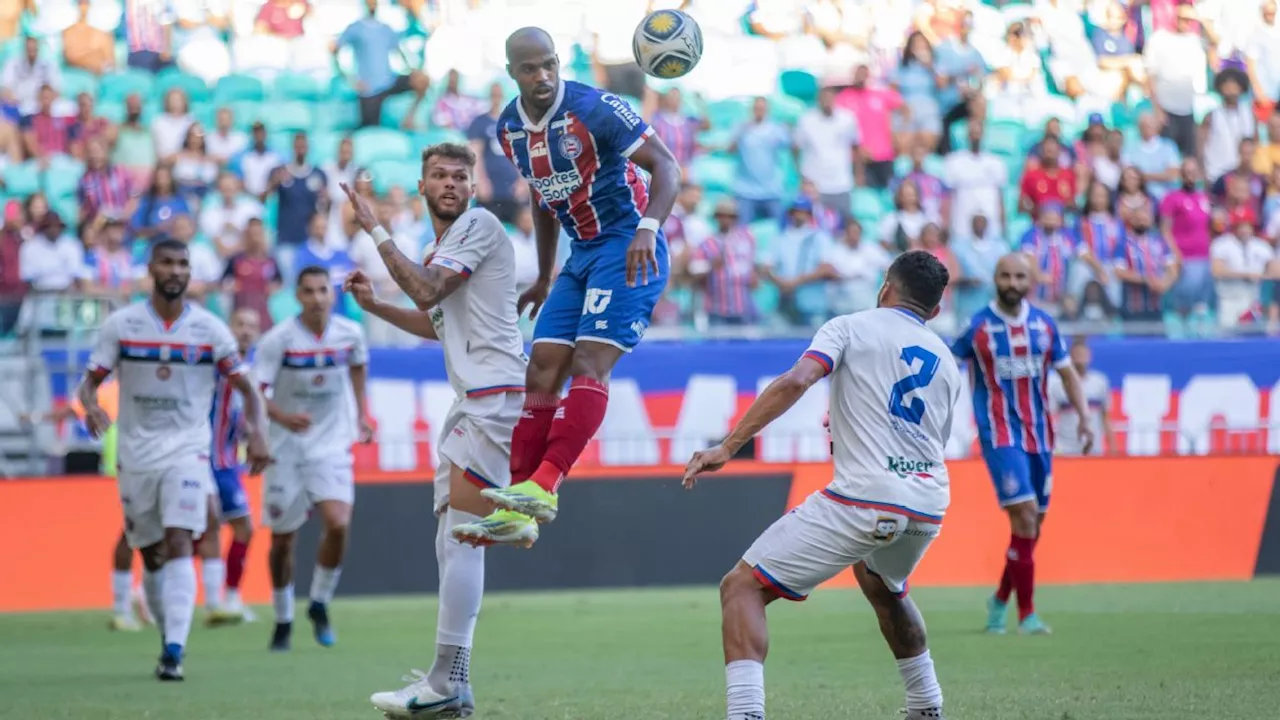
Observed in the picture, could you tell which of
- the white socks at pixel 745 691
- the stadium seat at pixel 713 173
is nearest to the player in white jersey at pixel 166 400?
the white socks at pixel 745 691

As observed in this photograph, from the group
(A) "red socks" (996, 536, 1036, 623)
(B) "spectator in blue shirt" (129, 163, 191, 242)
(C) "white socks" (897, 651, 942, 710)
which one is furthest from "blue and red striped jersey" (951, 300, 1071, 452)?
(B) "spectator in blue shirt" (129, 163, 191, 242)

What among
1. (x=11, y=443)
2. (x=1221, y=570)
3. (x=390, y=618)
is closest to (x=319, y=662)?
(x=390, y=618)

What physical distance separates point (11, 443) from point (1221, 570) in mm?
11421

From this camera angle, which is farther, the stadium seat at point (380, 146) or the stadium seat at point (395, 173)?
the stadium seat at point (380, 146)

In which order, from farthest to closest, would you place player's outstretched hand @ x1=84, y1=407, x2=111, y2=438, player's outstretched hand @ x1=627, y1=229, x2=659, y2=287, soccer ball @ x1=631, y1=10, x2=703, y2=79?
player's outstretched hand @ x1=84, y1=407, x2=111, y2=438, soccer ball @ x1=631, y1=10, x2=703, y2=79, player's outstretched hand @ x1=627, y1=229, x2=659, y2=287

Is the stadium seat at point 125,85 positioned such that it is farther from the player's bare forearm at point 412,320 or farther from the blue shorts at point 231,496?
the player's bare forearm at point 412,320

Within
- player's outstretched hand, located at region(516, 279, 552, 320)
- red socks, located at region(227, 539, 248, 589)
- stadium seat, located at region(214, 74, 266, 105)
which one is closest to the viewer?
player's outstretched hand, located at region(516, 279, 552, 320)

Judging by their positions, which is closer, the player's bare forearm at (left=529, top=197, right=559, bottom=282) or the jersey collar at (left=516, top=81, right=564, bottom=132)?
the jersey collar at (left=516, top=81, right=564, bottom=132)

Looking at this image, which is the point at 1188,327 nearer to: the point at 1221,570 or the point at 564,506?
the point at 1221,570

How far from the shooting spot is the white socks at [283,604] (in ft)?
40.9

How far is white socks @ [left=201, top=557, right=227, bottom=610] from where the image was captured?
14.3 meters

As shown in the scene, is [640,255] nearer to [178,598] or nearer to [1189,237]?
[178,598]

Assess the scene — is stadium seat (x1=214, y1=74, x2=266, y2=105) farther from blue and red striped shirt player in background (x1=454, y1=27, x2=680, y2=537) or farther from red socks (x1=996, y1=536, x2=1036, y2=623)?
blue and red striped shirt player in background (x1=454, y1=27, x2=680, y2=537)

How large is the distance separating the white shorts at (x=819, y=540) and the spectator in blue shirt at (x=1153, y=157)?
54.7 ft
